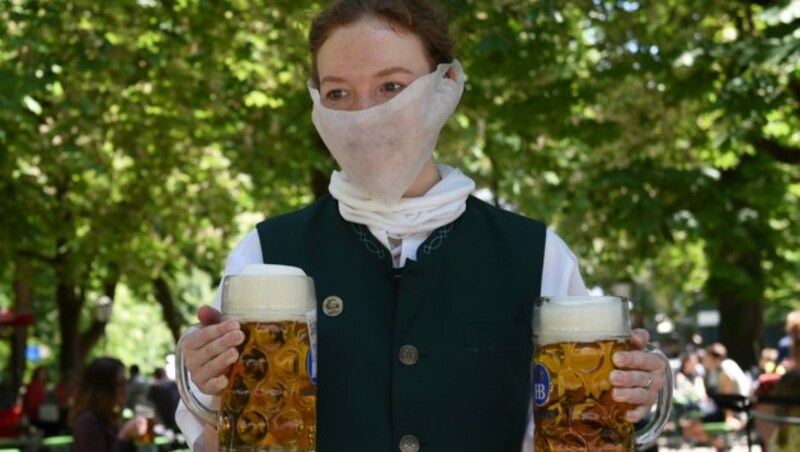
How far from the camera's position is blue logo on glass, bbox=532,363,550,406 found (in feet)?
5.83

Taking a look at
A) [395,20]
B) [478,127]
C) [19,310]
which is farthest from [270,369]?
[19,310]

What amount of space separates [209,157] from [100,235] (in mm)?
1894

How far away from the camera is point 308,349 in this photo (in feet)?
5.83

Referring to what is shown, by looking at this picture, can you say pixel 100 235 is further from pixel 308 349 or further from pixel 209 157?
pixel 308 349

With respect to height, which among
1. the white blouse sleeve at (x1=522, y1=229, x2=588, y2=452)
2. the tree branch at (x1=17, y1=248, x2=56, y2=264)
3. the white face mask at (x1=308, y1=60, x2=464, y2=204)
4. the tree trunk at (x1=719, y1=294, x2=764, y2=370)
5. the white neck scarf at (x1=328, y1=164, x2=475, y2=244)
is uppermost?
the tree branch at (x1=17, y1=248, x2=56, y2=264)

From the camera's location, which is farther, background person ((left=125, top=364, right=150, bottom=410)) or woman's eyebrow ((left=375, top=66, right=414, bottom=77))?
background person ((left=125, top=364, right=150, bottom=410))

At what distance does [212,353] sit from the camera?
1746 millimetres

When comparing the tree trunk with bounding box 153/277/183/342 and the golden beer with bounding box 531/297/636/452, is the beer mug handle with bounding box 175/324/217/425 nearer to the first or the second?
the golden beer with bounding box 531/297/636/452

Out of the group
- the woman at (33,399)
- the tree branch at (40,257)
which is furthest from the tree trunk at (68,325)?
the tree branch at (40,257)

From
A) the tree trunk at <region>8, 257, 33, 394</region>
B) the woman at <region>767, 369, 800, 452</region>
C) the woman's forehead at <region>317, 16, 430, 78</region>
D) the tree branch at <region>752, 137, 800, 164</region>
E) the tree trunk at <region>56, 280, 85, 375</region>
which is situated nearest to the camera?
the woman's forehead at <region>317, 16, 430, 78</region>

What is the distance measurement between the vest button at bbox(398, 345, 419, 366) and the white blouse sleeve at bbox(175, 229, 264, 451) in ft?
0.95

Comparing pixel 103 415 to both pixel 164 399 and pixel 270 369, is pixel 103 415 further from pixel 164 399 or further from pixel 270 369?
pixel 270 369

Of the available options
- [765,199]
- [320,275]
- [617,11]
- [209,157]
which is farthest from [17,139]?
[320,275]

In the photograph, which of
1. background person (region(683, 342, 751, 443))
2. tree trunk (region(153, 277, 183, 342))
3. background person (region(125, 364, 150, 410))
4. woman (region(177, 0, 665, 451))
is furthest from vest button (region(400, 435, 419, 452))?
tree trunk (region(153, 277, 183, 342))
